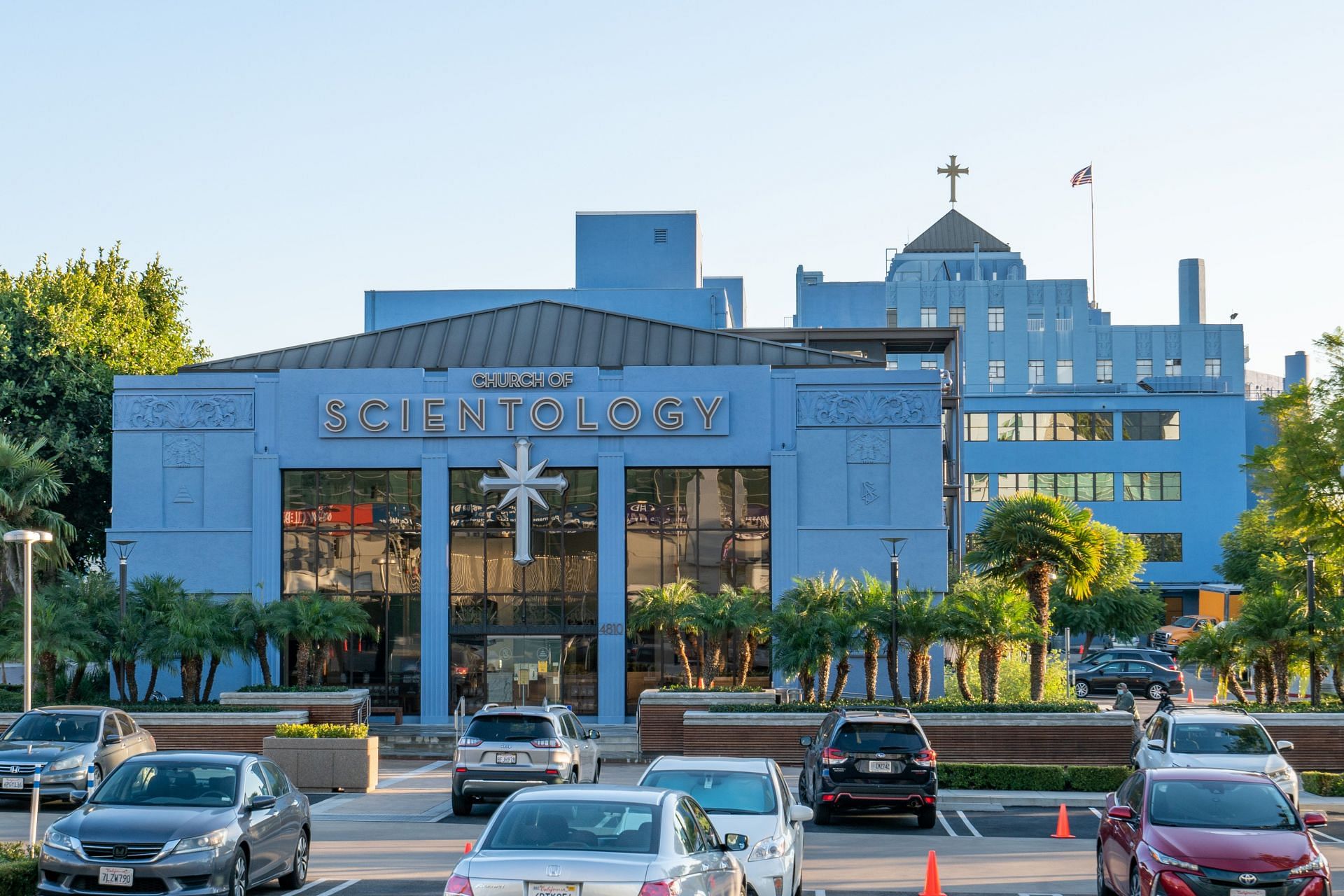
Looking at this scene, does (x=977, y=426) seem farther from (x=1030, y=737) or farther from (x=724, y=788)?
(x=724, y=788)

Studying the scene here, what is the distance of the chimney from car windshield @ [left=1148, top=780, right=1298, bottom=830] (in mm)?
102220

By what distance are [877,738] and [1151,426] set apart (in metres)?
64.7

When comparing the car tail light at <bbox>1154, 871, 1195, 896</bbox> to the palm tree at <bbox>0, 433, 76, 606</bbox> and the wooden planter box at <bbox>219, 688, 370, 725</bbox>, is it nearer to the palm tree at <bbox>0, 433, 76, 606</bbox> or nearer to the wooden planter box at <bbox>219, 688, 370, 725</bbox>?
the wooden planter box at <bbox>219, 688, 370, 725</bbox>

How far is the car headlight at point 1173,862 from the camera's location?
46.0 ft

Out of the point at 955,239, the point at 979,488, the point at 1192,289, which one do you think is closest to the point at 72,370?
the point at 979,488

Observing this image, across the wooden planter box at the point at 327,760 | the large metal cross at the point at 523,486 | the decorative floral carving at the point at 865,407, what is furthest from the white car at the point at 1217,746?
the large metal cross at the point at 523,486

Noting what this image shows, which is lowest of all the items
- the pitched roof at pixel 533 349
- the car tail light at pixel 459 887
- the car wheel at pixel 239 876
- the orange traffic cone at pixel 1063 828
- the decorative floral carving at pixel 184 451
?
the orange traffic cone at pixel 1063 828

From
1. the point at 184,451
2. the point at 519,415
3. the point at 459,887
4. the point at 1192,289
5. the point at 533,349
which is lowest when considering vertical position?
the point at 459,887

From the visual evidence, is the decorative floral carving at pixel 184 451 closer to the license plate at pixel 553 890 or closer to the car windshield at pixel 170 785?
the car windshield at pixel 170 785

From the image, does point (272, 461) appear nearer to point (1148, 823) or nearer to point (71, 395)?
point (71, 395)

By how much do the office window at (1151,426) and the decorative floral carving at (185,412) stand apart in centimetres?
5497

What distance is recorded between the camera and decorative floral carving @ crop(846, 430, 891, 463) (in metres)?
40.8

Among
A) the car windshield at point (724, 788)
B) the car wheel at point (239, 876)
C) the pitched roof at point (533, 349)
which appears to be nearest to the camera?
the car wheel at point (239, 876)

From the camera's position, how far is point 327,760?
28312 mm
